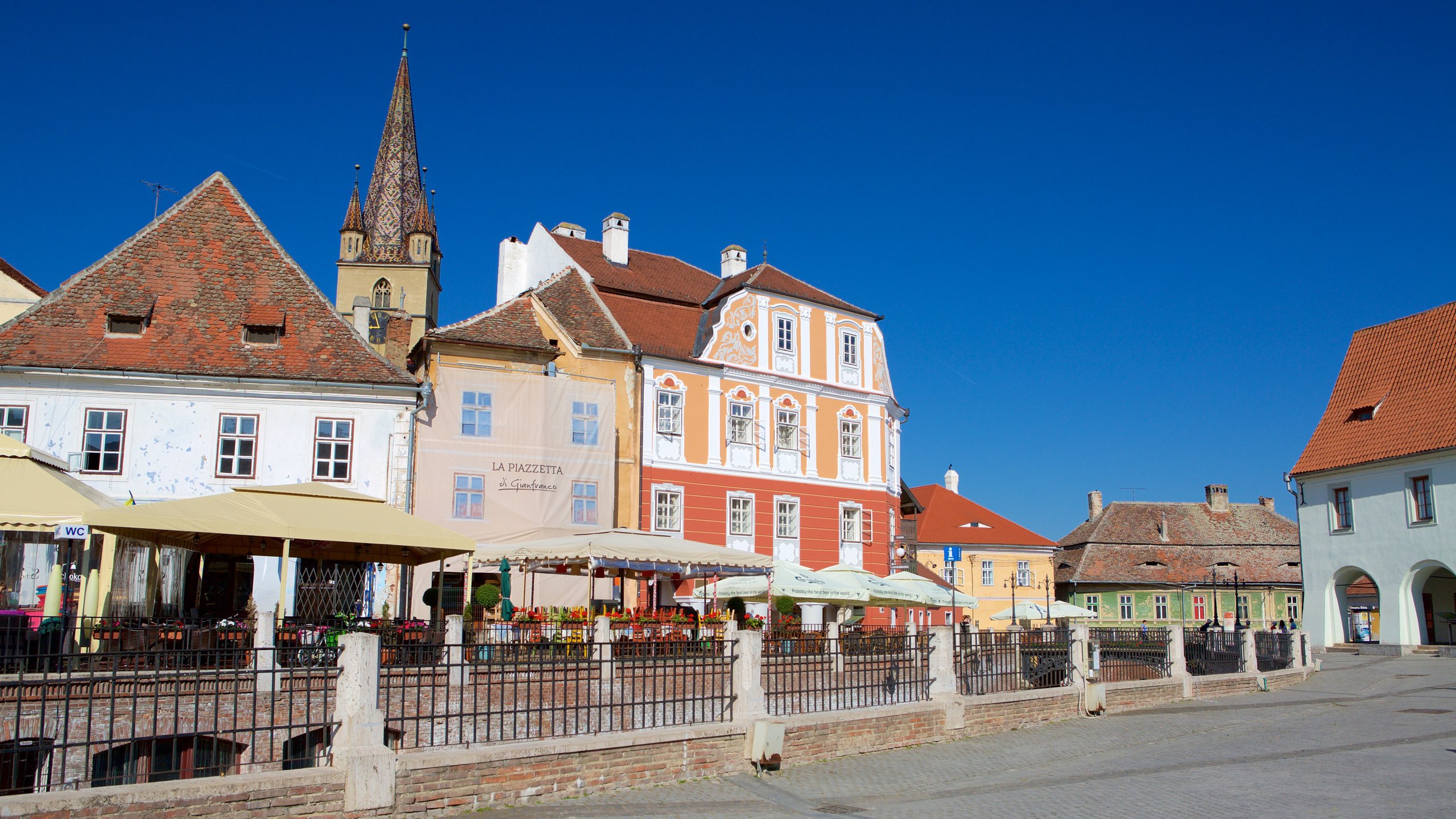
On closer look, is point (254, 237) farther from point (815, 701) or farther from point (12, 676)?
point (815, 701)

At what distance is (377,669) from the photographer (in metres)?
10.3

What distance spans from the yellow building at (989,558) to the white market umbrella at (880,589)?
2617 cm

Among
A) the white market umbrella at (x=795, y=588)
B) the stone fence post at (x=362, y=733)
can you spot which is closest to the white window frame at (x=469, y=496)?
the white market umbrella at (x=795, y=588)

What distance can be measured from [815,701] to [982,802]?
12.8 ft

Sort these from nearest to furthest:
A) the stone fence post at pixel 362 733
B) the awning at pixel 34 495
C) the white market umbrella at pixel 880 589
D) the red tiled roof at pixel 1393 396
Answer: the stone fence post at pixel 362 733 < the awning at pixel 34 495 < the white market umbrella at pixel 880 589 < the red tiled roof at pixel 1393 396

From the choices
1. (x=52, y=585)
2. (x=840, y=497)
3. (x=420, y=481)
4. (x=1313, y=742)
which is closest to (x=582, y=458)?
(x=420, y=481)

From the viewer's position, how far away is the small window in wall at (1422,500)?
34.4 metres

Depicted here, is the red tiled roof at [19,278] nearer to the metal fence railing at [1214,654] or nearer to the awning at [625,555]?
the awning at [625,555]

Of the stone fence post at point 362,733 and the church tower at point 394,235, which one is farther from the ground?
the church tower at point 394,235

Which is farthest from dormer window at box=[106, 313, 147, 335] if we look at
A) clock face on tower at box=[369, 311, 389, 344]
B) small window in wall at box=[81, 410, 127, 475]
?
clock face on tower at box=[369, 311, 389, 344]

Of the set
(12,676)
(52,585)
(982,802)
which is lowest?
(982,802)

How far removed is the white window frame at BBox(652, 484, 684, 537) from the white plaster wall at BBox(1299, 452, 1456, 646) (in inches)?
893

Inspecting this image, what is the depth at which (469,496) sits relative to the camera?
1069 inches

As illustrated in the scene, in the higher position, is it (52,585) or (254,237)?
(254,237)
